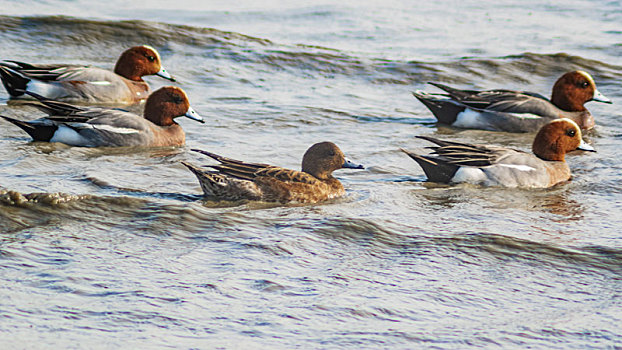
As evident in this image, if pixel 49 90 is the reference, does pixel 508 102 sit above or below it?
above

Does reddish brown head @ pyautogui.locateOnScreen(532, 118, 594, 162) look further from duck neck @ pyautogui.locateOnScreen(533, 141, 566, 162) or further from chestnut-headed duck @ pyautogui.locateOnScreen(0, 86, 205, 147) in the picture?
chestnut-headed duck @ pyautogui.locateOnScreen(0, 86, 205, 147)

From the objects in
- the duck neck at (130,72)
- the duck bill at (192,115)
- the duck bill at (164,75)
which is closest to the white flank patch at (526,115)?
the duck bill at (192,115)

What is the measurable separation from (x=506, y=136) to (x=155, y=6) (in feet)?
29.7

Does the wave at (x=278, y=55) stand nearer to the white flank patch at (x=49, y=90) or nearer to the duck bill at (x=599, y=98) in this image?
the duck bill at (x=599, y=98)

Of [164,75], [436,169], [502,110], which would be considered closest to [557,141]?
[436,169]

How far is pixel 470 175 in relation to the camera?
8258 mm

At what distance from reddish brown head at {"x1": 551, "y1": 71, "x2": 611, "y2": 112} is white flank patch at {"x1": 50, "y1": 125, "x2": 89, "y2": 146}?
6248mm

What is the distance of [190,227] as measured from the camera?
618 centimetres

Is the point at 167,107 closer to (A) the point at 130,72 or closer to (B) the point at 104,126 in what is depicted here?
(B) the point at 104,126

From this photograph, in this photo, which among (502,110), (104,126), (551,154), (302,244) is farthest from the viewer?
(502,110)

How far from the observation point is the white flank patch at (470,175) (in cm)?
825

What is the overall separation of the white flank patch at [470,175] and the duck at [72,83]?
541cm

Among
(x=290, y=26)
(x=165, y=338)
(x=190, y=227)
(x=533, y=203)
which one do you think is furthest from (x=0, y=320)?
(x=290, y=26)

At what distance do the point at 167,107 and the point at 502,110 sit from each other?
164 inches
